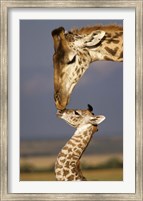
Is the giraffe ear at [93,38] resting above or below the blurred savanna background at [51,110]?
above

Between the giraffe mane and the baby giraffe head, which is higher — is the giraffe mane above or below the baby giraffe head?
above

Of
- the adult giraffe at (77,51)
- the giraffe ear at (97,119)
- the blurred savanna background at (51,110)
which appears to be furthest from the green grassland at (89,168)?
the adult giraffe at (77,51)

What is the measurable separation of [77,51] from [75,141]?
47cm

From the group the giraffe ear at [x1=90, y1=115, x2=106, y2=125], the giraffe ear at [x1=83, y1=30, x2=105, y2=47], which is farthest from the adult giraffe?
the giraffe ear at [x1=90, y1=115, x2=106, y2=125]

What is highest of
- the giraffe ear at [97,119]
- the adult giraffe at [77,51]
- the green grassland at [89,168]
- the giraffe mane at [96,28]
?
the giraffe mane at [96,28]

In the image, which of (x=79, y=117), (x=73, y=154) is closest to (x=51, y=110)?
(x=79, y=117)

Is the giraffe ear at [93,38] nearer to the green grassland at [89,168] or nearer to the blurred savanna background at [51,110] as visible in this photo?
the blurred savanna background at [51,110]

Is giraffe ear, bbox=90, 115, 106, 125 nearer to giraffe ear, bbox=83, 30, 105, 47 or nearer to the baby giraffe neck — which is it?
the baby giraffe neck

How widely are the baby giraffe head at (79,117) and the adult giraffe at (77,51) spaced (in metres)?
0.04

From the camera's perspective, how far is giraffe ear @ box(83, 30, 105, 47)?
7.61 feet

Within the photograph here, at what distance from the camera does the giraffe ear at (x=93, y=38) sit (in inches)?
91.3

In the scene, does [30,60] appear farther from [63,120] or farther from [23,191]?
[23,191]

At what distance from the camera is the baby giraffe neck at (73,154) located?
2.31m

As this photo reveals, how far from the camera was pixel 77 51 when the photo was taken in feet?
7.72
